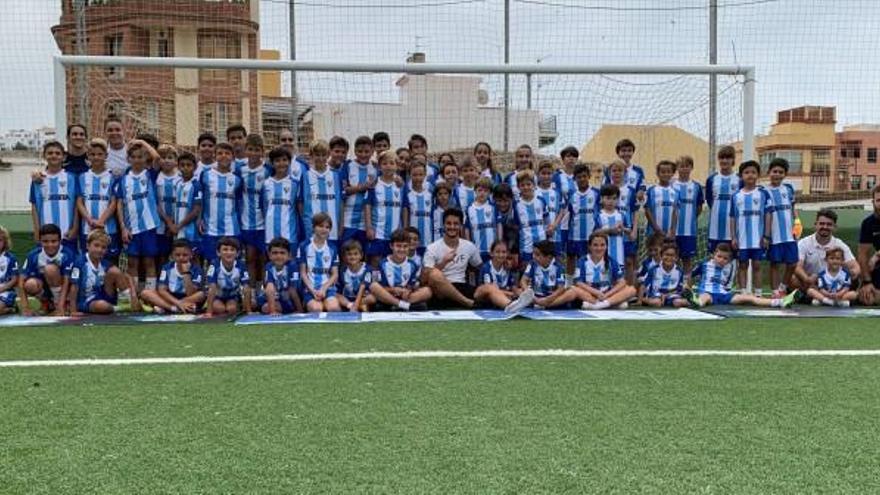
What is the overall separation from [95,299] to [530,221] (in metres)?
4.27

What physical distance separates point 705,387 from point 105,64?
761 centimetres

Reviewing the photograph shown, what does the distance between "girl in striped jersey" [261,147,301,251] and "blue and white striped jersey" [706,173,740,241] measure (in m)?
4.47

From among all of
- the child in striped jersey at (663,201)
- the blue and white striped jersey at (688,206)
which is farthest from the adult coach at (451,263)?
the blue and white striped jersey at (688,206)

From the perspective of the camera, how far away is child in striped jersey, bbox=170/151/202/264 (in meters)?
7.39

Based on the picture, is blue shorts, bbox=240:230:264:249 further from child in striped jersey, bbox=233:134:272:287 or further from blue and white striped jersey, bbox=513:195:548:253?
blue and white striped jersey, bbox=513:195:548:253

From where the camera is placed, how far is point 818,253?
8.00 meters

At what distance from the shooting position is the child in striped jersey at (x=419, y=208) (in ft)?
25.5

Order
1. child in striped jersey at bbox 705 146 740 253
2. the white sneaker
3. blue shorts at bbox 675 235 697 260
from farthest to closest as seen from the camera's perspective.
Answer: blue shorts at bbox 675 235 697 260
child in striped jersey at bbox 705 146 740 253
the white sneaker

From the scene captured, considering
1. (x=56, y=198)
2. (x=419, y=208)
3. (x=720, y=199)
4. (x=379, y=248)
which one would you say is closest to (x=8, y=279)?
(x=56, y=198)

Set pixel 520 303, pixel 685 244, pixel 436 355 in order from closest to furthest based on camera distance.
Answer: pixel 436 355 → pixel 520 303 → pixel 685 244

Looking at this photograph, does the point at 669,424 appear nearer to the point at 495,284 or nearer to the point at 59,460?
the point at 59,460

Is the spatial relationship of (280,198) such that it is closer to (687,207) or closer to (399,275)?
Result: (399,275)

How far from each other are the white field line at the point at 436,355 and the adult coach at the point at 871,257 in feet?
10.4

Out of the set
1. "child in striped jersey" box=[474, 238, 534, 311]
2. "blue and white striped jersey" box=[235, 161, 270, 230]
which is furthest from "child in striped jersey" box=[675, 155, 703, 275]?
"blue and white striped jersey" box=[235, 161, 270, 230]
